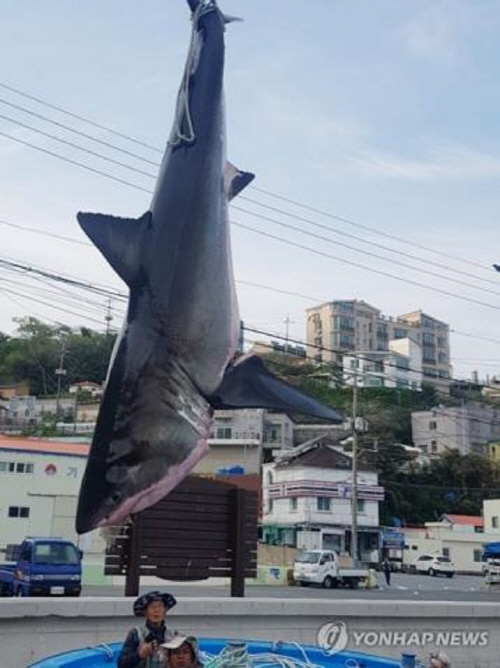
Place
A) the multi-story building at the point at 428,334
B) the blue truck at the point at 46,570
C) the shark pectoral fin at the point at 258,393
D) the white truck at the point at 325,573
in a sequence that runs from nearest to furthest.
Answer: the shark pectoral fin at the point at 258,393, the blue truck at the point at 46,570, the white truck at the point at 325,573, the multi-story building at the point at 428,334

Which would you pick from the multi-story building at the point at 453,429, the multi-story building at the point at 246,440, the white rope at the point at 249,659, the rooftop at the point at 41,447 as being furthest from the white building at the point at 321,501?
the white rope at the point at 249,659

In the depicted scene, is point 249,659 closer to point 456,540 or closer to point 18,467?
point 18,467

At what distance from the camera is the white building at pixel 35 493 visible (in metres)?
29.9

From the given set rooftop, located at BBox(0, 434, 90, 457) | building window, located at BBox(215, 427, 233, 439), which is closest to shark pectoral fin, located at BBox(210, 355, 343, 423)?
rooftop, located at BBox(0, 434, 90, 457)

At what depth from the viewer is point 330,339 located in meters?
92.4

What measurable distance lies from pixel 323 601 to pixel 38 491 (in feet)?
82.2

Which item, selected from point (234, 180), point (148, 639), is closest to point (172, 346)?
point (234, 180)

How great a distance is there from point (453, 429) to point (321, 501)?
28784mm

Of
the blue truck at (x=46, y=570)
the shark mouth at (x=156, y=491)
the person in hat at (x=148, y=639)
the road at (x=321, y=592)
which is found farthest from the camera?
the road at (x=321, y=592)

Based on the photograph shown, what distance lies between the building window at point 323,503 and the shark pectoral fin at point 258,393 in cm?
3529

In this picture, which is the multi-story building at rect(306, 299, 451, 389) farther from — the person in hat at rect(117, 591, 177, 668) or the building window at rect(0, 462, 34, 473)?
the person in hat at rect(117, 591, 177, 668)

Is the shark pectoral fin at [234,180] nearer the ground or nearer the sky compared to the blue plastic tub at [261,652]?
nearer the sky

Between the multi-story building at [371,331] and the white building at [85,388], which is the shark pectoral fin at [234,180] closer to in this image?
the white building at [85,388]

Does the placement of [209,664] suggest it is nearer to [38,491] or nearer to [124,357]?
[124,357]
